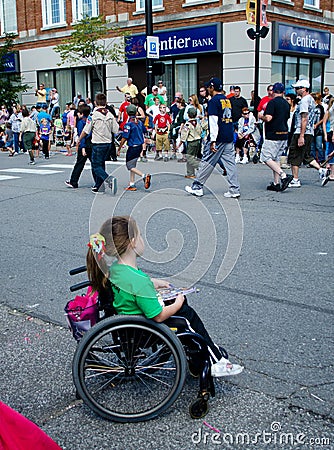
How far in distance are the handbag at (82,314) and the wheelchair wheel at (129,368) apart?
13 centimetres

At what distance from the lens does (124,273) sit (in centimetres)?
324

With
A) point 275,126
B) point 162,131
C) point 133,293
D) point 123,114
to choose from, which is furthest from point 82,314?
point 123,114

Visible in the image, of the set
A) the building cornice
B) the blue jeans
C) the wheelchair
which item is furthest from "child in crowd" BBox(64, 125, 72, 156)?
the wheelchair

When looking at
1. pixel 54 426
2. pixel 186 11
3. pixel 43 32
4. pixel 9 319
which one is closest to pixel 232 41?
pixel 186 11

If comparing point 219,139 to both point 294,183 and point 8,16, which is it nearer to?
point 294,183

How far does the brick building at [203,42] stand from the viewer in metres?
21.1

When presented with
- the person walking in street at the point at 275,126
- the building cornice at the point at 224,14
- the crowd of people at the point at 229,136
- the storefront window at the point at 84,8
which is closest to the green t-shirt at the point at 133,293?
the crowd of people at the point at 229,136

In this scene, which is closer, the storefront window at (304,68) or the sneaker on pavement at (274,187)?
the sneaker on pavement at (274,187)

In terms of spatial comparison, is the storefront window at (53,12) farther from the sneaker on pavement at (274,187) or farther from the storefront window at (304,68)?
the sneaker on pavement at (274,187)

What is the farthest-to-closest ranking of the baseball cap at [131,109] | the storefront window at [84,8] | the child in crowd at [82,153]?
the storefront window at [84,8], the child in crowd at [82,153], the baseball cap at [131,109]

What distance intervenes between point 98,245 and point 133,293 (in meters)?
0.33

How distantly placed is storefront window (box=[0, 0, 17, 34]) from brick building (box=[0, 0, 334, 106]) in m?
2.29

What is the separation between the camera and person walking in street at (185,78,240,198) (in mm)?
9875

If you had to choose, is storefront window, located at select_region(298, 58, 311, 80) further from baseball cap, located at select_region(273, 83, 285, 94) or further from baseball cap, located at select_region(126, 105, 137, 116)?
baseball cap, located at select_region(126, 105, 137, 116)
